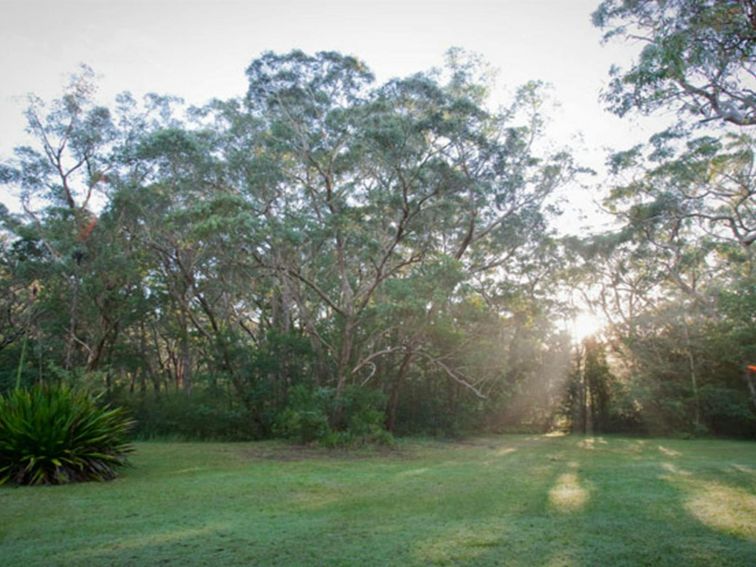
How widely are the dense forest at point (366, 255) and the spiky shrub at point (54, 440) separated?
400cm

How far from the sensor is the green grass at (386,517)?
12.6 ft

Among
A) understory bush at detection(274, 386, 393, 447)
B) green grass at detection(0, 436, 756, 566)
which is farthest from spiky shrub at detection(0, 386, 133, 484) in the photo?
understory bush at detection(274, 386, 393, 447)

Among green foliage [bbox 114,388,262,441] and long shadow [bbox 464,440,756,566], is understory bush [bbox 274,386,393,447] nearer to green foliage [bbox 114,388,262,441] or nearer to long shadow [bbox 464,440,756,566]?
green foliage [bbox 114,388,262,441]

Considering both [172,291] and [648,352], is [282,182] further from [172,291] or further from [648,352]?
[648,352]

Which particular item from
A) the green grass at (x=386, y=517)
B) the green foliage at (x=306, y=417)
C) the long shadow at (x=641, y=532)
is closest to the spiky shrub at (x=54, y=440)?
the green grass at (x=386, y=517)

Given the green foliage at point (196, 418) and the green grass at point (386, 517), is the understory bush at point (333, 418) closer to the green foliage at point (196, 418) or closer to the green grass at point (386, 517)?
the green foliage at point (196, 418)

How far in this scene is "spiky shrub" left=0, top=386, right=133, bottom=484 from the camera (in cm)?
691

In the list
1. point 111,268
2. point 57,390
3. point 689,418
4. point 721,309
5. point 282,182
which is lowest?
point 689,418

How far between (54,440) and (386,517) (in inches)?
197

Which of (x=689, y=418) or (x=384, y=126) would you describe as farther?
(x=689, y=418)

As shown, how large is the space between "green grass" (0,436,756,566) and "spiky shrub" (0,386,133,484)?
43 cm

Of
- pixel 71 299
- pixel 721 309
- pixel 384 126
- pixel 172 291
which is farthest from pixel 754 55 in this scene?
pixel 71 299

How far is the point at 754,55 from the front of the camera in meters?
6.97

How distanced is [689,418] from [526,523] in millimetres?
19284
